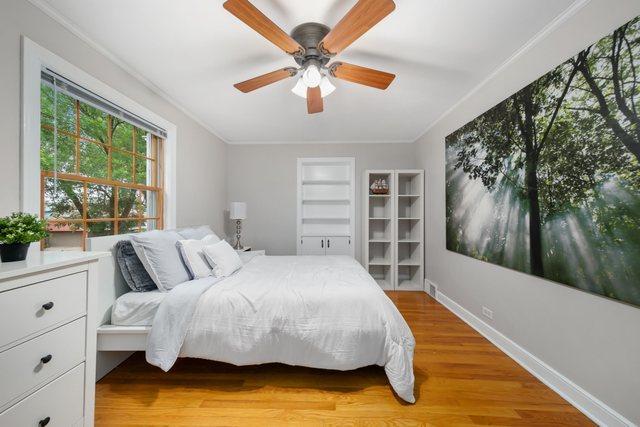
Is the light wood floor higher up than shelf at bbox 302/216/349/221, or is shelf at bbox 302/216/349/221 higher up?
shelf at bbox 302/216/349/221

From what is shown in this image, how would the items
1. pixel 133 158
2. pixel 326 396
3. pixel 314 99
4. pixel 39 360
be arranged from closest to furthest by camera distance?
pixel 39 360 < pixel 326 396 < pixel 314 99 < pixel 133 158

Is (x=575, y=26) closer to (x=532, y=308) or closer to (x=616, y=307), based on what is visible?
(x=616, y=307)

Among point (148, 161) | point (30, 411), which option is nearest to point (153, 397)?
point (30, 411)

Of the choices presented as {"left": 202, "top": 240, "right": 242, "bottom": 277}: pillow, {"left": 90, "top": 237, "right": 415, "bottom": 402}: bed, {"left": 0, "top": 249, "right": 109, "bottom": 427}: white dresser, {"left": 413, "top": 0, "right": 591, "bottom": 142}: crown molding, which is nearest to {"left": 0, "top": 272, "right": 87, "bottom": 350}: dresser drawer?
{"left": 0, "top": 249, "right": 109, "bottom": 427}: white dresser

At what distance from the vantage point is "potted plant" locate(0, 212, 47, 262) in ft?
3.39

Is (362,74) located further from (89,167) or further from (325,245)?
(325,245)

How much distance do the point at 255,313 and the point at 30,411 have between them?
102 centimetres

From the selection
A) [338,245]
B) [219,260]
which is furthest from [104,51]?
[338,245]

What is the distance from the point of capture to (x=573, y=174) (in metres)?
1.54

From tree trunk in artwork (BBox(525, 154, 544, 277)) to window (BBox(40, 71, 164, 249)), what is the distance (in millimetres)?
3292

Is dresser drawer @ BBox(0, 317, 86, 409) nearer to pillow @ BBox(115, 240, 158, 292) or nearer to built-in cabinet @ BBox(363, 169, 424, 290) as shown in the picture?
pillow @ BBox(115, 240, 158, 292)

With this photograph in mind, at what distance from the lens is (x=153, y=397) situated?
64.9 inches

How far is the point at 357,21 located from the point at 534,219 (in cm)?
178

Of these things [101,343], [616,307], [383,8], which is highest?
[383,8]
